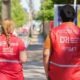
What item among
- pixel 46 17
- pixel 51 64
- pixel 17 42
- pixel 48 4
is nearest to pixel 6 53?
pixel 17 42

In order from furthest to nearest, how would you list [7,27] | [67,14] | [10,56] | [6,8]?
[6,8] → [10,56] → [7,27] → [67,14]

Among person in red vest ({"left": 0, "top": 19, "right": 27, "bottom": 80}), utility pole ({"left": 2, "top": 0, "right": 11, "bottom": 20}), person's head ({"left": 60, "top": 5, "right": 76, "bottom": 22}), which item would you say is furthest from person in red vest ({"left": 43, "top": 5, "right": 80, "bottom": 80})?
utility pole ({"left": 2, "top": 0, "right": 11, "bottom": 20})

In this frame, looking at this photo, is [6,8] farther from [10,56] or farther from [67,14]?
[67,14]

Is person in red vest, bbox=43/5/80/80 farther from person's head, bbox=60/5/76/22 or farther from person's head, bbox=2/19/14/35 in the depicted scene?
person's head, bbox=2/19/14/35

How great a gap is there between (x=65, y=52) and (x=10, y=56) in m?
0.93

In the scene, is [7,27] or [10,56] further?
[10,56]

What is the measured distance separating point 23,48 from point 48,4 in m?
45.7

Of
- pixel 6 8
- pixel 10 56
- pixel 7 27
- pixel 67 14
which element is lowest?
pixel 6 8

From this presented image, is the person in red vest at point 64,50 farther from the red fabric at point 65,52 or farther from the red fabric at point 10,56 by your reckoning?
the red fabric at point 10,56

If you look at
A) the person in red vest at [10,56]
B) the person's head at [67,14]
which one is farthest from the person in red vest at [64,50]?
the person in red vest at [10,56]

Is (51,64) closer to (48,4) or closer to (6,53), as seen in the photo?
(6,53)

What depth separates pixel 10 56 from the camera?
643 centimetres

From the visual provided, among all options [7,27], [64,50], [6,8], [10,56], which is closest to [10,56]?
[10,56]

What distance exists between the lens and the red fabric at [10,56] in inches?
253
